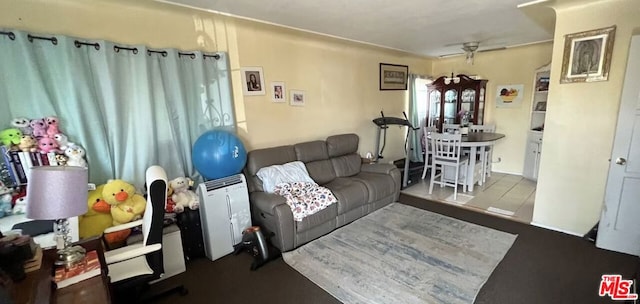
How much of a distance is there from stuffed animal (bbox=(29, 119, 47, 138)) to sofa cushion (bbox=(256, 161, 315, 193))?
1.70 m

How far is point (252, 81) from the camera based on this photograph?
10.3 ft

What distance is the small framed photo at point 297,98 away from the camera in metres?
3.57

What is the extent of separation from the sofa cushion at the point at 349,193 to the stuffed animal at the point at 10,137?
2559mm

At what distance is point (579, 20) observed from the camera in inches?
99.6

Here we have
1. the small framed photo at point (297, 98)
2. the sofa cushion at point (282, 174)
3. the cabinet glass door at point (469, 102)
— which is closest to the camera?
the sofa cushion at point (282, 174)

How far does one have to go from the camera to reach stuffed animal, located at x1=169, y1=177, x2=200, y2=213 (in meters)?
2.45

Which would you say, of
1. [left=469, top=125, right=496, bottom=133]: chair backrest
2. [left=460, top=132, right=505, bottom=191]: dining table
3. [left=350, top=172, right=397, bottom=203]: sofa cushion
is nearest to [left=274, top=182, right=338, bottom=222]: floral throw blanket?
[left=350, top=172, right=397, bottom=203]: sofa cushion

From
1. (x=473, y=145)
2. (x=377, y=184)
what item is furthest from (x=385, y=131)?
(x=377, y=184)

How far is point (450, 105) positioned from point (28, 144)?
5.90 metres

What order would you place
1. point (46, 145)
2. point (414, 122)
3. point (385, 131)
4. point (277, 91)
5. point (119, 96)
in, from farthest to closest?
point (414, 122) → point (385, 131) → point (277, 91) → point (119, 96) → point (46, 145)

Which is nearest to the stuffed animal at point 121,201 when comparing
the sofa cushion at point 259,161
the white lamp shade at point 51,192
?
the white lamp shade at point 51,192

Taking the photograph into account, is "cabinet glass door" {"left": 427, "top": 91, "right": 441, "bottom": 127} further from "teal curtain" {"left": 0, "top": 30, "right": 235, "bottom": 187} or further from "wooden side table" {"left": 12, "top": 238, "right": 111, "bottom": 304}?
"wooden side table" {"left": 12, "top": 238, "right": 111, "bottom": 304}

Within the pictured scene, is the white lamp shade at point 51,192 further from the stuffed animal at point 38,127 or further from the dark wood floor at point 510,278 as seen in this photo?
the dark wood floor at point 510,278

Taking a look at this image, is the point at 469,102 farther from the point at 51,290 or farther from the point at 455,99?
the point at 51,290
